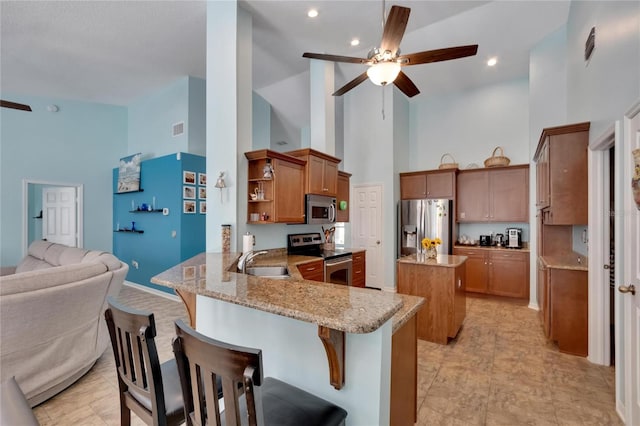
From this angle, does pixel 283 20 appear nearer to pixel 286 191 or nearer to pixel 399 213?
pixel 286 191

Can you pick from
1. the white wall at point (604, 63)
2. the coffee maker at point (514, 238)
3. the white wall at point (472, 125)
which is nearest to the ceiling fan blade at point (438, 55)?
the white wall at point (604, 63)

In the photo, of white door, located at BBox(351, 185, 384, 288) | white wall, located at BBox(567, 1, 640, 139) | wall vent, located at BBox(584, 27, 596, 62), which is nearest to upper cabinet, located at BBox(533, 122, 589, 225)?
white wall, located at BBox(567, 1, 640, 139)

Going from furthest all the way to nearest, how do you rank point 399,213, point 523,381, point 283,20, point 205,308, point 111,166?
point 111,166 < point 399,213 < point 283,20 < point 523,381 < point 205,308

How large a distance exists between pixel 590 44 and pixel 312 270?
11.7 ft

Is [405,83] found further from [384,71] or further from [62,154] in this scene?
[62,154]

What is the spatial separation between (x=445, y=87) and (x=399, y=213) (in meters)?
2.57

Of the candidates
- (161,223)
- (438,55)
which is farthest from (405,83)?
(161,223)

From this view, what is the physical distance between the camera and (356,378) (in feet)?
3.69

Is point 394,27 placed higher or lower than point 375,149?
higher

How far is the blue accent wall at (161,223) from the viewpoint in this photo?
4801mm

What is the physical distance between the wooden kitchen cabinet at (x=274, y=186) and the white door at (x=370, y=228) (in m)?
2.36

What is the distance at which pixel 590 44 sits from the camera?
9.13ft

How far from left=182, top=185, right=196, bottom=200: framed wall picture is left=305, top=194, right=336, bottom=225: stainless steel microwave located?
2.31m

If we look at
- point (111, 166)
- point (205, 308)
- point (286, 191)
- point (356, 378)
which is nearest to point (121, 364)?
point (205, 308)
